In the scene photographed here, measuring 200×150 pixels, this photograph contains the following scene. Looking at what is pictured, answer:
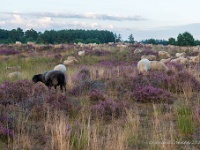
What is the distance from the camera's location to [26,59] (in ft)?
82.9

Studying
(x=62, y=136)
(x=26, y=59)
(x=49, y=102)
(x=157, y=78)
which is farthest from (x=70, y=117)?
(x=26, y=59)

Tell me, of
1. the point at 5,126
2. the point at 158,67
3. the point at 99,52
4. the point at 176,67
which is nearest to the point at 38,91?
the point at 5,126

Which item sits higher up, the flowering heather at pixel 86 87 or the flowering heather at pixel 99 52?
the flowering heather at pixel 99 52

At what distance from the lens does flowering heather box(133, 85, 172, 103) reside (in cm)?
971

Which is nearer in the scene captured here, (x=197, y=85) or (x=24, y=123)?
(x=24, y=123)

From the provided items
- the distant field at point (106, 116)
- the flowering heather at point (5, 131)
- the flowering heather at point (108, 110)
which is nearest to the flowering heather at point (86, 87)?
the distant field at point (106, 116)

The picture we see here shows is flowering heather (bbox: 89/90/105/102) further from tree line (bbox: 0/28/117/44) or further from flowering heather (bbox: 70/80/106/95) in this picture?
tree line (bbox: 0/28/117/44)

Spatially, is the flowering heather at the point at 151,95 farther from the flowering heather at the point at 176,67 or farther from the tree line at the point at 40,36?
the tree line at the point at 40,36

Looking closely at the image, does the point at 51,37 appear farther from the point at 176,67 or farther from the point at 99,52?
the point at 176,67

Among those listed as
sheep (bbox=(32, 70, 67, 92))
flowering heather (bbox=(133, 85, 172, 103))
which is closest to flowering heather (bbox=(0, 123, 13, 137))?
flowering heather (bbox=(133, 85, 172, 103))

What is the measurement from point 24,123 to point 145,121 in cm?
285

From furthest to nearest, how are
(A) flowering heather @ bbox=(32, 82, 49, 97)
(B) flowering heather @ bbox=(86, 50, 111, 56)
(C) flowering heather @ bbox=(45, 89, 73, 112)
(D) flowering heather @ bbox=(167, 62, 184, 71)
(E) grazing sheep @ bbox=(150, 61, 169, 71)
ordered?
(B) flowering heather @ bbox=(86, 50, 111, 56), (D) flowering heather @ bbox=(167, 62, 184, 71), (E) grazing sheep @ bbox=(150, 61, 169, 71), (A) flowering heather @ bbox=(32, 82, 49, 97), (C) flowering heather @ bbox=(45, 89, 73, 112)

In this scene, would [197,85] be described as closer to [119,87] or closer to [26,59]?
[119,87]

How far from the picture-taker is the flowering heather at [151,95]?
31.9ft
